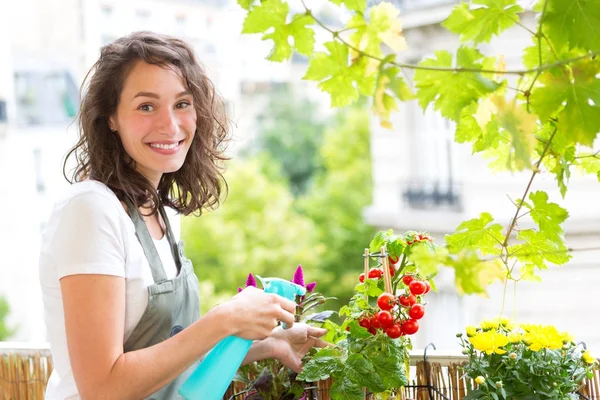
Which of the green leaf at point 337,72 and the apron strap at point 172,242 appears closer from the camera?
the green leaf at point 337,72

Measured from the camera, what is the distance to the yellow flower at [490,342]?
3.61ft

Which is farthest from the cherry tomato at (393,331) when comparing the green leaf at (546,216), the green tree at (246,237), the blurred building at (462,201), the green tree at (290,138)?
the green tree at (290,138)

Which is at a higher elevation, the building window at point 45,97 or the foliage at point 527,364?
the building window at point 45,97

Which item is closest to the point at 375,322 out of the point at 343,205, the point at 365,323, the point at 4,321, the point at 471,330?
the point at 365,323

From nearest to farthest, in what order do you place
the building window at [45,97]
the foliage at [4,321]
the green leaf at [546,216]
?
the green leaf at [546,216]
the foliage at [4,321]
the building window at [45,97]

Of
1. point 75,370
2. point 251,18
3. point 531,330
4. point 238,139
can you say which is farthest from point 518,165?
point 238,139

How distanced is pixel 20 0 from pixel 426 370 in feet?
36.5

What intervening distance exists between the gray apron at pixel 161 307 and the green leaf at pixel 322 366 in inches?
8.9

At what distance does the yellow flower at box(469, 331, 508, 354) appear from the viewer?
1101 millimetres

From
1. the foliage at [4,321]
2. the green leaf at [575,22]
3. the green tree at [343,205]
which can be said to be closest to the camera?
the green leaf at [575,22]

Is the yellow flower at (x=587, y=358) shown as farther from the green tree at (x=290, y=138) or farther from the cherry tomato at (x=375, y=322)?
the green tree at (x=290, y=138)

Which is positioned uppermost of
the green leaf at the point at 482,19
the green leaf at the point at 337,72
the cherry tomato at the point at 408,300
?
the green leaf at the point at 482,19

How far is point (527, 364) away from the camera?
111cm

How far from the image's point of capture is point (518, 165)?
2.40 ft
